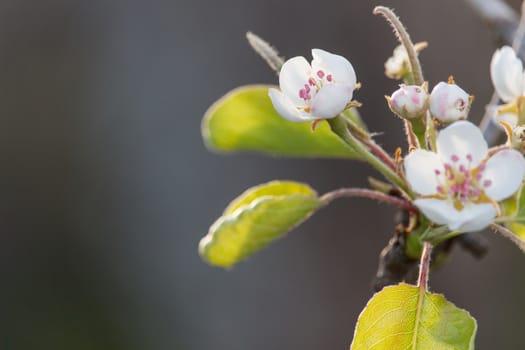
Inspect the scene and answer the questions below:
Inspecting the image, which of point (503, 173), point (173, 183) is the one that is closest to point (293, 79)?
point (503, 173)

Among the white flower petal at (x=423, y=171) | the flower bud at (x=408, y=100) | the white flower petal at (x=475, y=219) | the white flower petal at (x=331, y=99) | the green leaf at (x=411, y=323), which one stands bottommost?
the green leaf at (x=411, y=323)

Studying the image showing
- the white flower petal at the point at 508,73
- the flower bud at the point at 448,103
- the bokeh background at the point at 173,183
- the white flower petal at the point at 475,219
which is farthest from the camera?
the bokeh background at the point at 173,183

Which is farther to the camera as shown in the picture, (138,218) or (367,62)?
(138,218)

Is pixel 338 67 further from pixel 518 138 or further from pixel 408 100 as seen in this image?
pixel 518 138

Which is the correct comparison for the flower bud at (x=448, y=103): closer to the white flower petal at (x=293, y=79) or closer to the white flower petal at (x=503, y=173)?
the white flower petal at (x=503, y=173)

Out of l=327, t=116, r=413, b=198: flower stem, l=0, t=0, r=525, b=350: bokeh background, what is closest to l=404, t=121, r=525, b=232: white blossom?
l=327, t=116, r=413, b=198: flower stem

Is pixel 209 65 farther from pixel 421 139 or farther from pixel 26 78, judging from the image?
pixel 421 139

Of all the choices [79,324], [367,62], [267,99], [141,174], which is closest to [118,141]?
[141,174]

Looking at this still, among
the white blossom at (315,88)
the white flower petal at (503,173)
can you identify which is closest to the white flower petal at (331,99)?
the white blossom at (315,88)
